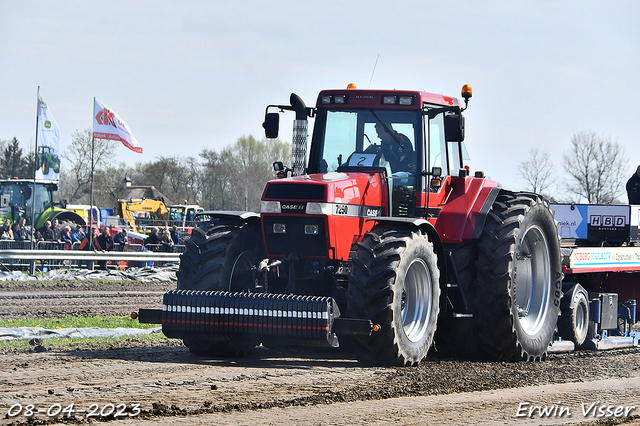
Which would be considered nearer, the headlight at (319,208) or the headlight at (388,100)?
the headlight at (319,208)

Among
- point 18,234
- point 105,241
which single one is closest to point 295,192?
point 105,241

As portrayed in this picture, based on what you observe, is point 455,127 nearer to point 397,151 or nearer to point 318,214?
point 397,151

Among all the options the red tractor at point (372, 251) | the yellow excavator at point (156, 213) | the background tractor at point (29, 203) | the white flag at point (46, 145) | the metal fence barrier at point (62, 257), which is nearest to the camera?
the red tractor at point (372, 251)

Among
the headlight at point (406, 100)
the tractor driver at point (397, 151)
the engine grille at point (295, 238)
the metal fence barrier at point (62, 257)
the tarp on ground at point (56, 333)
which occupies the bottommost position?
the tarp on ground at point (56, 333)

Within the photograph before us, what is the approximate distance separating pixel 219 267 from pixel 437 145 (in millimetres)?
3066

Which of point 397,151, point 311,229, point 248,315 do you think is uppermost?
point 397,151

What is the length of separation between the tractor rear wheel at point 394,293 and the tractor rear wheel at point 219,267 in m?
1.48

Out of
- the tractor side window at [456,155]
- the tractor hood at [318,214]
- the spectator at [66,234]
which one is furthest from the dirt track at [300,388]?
the spectator at [66,234]

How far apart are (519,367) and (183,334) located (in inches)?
149

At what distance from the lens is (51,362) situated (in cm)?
805

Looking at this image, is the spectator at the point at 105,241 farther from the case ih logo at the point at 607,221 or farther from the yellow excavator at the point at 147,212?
the case ih logo at the point at 607,221

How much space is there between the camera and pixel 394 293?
8.04 m

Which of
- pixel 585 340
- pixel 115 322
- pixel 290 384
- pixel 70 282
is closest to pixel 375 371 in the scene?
pixel 290 384

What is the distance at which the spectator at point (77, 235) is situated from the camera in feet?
87.4
